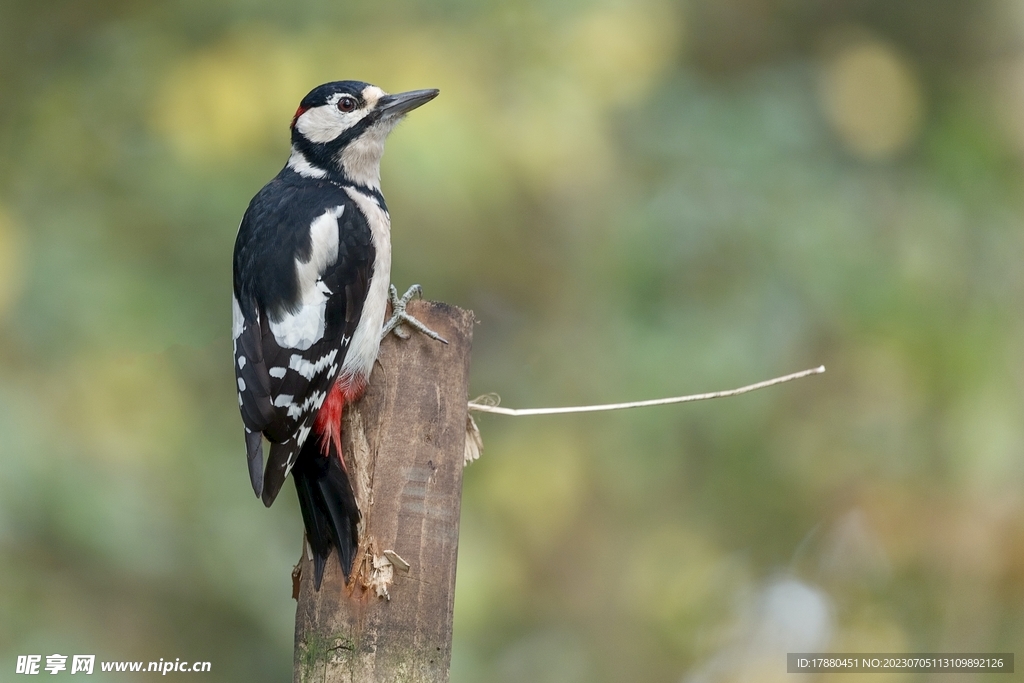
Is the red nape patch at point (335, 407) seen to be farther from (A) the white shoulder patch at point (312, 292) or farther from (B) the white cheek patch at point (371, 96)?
(B) the white cheek patch at point (371, 96)

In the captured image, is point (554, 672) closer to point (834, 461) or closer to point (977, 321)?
point (834, 461)

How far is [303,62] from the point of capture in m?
5.11

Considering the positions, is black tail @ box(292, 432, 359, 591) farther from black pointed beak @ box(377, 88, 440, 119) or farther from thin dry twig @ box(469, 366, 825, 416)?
black pointed beak @ box(377, 88, 440, 119)

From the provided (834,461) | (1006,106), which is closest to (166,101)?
(834,461)

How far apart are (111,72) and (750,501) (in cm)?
402

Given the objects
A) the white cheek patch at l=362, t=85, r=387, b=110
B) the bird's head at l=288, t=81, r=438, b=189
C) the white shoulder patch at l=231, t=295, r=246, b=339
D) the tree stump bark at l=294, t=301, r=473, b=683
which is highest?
the white cheek patch at l=362, t=85, r=387, b=110

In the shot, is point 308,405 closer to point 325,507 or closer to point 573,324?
point 325,507

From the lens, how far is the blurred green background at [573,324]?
4.97m

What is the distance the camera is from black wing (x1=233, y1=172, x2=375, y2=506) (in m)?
2.59

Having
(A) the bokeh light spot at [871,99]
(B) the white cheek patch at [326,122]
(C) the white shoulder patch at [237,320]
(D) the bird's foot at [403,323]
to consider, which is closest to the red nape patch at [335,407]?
(D) the bird's foot at [403,323]

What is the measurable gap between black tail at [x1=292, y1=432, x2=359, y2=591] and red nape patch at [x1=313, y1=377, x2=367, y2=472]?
0.09 feet

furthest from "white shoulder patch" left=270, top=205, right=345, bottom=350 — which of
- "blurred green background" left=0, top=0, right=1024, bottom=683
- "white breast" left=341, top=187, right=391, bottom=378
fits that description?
"blurred green background" left=0, top=0, right=1024, bottom=683

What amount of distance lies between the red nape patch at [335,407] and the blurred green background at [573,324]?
2.32 metres

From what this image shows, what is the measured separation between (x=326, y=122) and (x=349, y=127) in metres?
0.08
